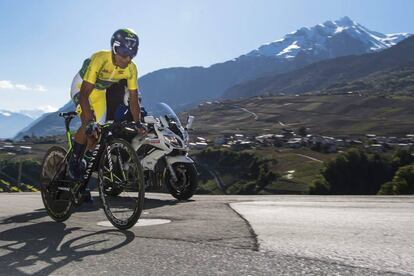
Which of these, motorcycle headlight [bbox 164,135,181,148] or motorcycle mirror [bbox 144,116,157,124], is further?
motorcycle headlight [bbox 164,135,181,148]

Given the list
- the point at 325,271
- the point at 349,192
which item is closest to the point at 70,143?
the point at 325,271

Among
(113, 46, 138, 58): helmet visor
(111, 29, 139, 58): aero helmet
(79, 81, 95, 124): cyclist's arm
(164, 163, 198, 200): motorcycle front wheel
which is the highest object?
(111, 29, 139, 58): aero helmet

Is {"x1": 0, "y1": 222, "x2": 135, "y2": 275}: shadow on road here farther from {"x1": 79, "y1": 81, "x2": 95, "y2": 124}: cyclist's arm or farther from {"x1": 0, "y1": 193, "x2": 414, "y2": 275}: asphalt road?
{"x1": 79, "y1": 81, "x2": 95, "y2": 124}: cyclist's arm

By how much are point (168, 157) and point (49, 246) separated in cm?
474

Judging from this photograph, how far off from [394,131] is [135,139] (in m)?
152

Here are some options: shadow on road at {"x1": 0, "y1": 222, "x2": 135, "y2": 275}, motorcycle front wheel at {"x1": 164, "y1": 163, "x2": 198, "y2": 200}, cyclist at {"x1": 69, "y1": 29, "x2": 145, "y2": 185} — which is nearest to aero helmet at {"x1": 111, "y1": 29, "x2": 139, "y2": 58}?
cyclist at {"x1": 69, "y1": 29, "x2": 145, "y2": 185}

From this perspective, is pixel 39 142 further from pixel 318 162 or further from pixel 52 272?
pixel 52 272

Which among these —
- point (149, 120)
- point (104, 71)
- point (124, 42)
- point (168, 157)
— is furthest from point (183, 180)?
point (124, 42)

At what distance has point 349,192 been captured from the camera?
A: 6506 centimetres

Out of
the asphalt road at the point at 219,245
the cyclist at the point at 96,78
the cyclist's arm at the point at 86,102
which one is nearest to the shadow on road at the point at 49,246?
the asphalt road at the point at 219,245


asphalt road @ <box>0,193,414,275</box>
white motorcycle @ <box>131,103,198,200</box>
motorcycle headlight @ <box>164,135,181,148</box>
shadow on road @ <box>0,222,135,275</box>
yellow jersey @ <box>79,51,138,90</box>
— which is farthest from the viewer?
motorcycle headlight @ <box>164,135,181,148</box>

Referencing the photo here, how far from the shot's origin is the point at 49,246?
436 centimetres

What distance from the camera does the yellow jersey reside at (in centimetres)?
607

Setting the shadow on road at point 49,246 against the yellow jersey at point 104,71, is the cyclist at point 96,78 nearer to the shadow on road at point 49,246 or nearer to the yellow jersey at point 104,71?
the yellow jersey at point 104,71
